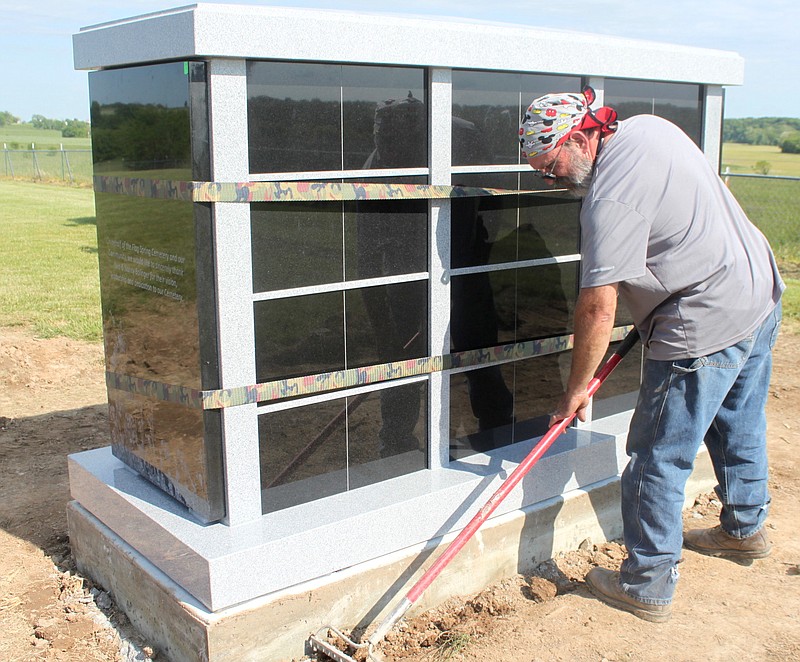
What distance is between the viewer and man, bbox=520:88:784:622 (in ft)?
11.0

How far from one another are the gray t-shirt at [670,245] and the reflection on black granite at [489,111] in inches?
26.8

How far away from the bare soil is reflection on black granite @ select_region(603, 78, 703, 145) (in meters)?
2.17

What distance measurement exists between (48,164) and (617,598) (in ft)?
106

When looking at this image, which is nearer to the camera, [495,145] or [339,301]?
[339,301]

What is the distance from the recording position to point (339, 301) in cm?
363

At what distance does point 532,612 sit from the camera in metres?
3.77

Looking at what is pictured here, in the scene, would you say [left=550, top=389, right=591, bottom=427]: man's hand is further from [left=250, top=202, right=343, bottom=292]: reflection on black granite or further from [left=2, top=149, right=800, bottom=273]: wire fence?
[left=2, top=149, right=800, bottom=273]: wire fence

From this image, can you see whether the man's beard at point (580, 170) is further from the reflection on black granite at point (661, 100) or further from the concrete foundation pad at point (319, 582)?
the concrete foundation pad at point (319, 582)

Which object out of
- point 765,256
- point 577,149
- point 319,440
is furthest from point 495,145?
point 319,440

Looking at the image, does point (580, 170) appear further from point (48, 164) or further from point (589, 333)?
point (48, 164)

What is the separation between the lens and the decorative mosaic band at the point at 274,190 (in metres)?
3.21

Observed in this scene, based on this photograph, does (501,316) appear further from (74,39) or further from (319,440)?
(74,39)

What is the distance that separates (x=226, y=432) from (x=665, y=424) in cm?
180

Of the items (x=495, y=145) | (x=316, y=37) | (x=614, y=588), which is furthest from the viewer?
(x=495, y=145)
